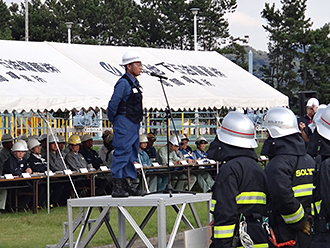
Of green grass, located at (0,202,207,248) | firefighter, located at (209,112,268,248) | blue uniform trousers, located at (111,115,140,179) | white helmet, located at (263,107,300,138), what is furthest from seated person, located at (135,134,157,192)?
firefighter, located at (209,112,268,248)

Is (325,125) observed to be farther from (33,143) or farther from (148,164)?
(148,164)

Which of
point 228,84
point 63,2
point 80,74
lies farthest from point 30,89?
point 63,2

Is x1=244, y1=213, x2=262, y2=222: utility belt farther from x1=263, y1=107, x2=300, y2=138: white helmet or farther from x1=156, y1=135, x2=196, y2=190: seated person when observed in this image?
x1=156, y1=135, x2=196, y2=190: seated person

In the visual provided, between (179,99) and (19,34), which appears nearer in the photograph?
(179,99)

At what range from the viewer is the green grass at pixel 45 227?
10.2m

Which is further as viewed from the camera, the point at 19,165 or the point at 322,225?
the point at 19,165

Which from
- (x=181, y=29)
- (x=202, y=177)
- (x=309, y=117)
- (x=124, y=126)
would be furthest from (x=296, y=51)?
(x=124, y=126)

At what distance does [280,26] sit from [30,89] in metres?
45.4

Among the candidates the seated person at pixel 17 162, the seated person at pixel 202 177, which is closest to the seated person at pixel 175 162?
the seated person at pixel 202 177

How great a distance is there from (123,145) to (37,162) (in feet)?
22.0

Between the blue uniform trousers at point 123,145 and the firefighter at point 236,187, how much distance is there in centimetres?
295

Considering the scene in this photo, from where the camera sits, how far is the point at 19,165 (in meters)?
14.0

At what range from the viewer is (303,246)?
5.70m

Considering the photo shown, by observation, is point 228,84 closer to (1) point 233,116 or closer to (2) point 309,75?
(1) point 233,116
